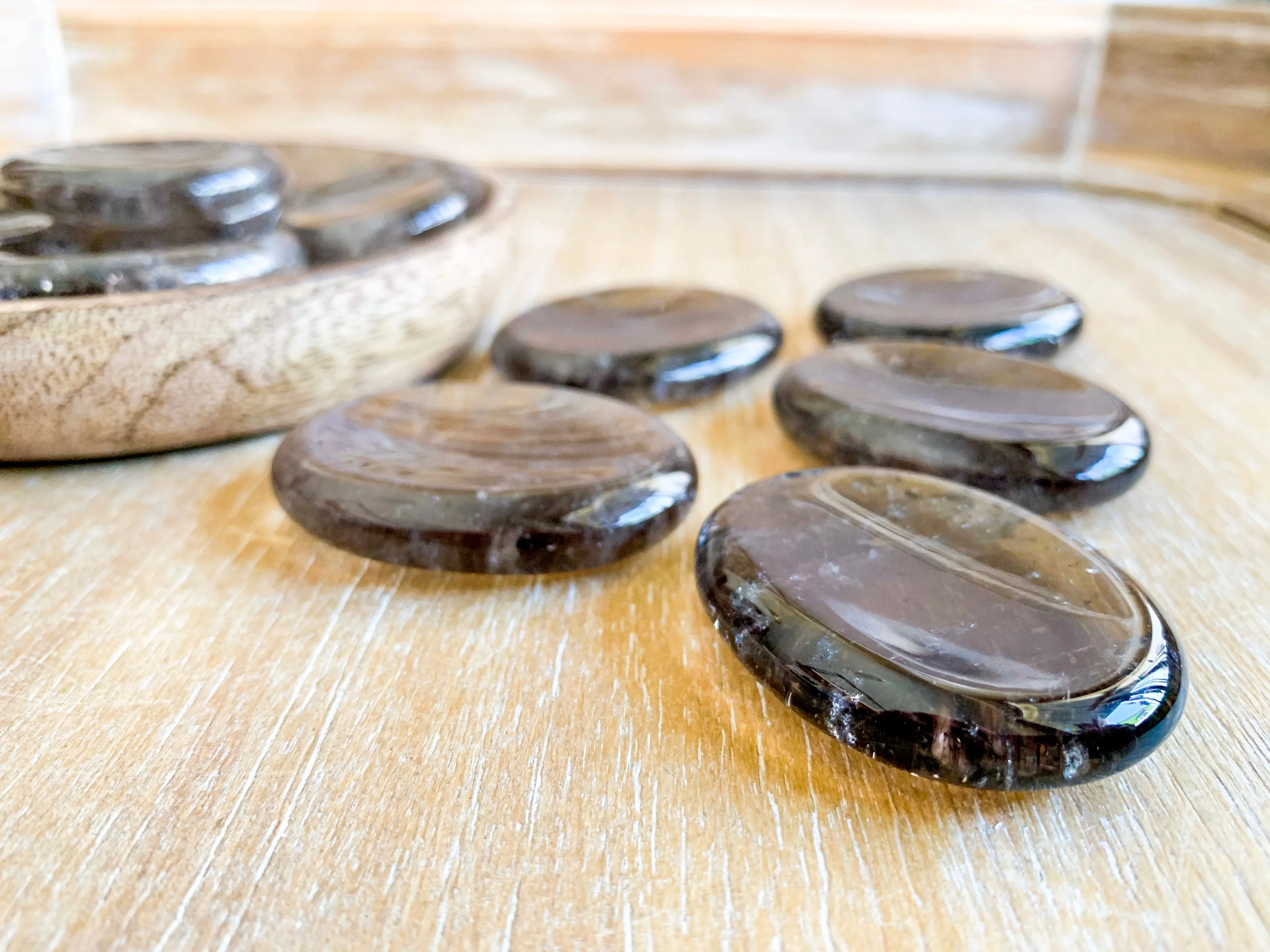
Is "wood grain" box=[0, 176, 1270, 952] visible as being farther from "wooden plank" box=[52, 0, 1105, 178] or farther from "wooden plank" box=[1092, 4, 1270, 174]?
"wooden plank" box=[52, 0, 1105, 178]

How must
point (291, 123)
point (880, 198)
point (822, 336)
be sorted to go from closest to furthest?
point (822, 336) < point (880, 198) < point (291, 123)

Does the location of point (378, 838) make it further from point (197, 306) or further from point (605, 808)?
point (197, 306)

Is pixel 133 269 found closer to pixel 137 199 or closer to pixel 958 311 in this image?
pixel 137 199

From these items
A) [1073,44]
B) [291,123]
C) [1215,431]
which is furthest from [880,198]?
[291,123]

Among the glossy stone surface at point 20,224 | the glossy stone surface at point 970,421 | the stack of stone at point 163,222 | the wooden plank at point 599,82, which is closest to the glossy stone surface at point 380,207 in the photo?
the stack of stone at point 163,222

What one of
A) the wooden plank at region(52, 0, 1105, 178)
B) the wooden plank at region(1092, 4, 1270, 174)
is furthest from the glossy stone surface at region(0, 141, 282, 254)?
the wooden plank at region(1092, 4, 1270, 174)

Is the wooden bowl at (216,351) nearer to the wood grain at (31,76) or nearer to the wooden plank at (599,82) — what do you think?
the wooden plank at (599,82)
